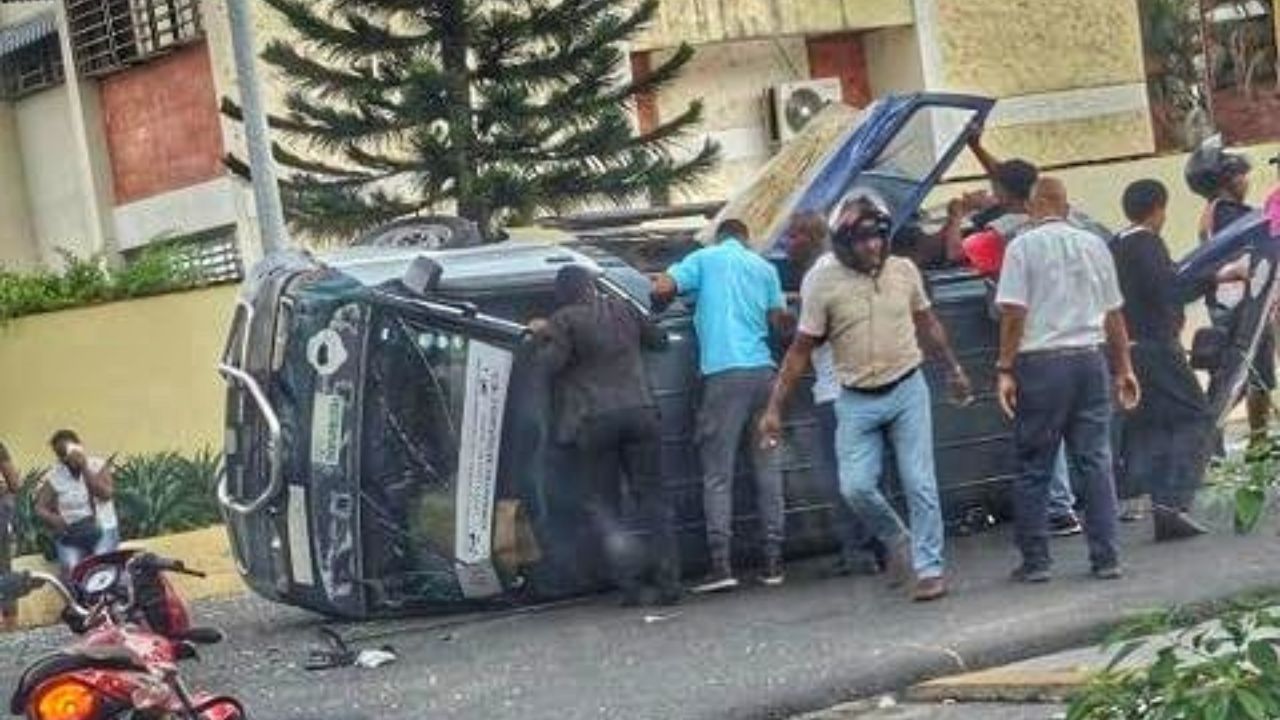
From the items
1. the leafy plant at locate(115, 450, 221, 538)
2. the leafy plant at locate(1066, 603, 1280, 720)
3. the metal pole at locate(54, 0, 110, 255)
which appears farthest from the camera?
the metal pole at locate(54, 0, 110, 255)

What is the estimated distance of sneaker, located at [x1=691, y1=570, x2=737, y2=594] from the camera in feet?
32.0

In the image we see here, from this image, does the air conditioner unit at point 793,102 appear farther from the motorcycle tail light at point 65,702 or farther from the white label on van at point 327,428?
the motorcycle tail light at point 65,702

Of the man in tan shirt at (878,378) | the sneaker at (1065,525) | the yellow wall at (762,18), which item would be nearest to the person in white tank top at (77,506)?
the sneaker at (1065,525)

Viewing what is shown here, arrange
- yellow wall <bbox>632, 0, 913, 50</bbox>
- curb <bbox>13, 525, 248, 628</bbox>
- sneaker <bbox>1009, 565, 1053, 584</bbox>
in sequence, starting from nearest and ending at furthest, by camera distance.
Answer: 1. sneaker <bbox>1009, 565, 1053, 584</bbox>
2. curb <bbox>13, 525, 248, 628</bbox>
3. yellow wall <bbox>632, 0, 913, 50</bbox>

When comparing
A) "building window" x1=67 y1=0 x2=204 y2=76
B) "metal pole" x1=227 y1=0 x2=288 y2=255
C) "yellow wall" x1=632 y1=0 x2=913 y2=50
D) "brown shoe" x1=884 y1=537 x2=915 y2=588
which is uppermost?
"building window" x1=67 y1=0 x2=204 y2=76

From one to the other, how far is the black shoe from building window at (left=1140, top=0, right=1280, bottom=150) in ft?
61.6

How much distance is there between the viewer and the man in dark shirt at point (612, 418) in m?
9.30

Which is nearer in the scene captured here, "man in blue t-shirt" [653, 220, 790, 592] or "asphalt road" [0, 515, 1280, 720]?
"asphalt road" [0, 515, 1280, 720]

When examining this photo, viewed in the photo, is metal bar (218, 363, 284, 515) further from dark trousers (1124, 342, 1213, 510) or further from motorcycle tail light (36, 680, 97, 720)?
motorcycle tail light (36, 680, 97, 720)

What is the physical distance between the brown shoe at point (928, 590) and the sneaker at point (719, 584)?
1.06m

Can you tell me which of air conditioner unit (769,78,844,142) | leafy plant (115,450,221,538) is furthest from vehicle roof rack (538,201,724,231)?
air conditioner unit (769,78,844,142)

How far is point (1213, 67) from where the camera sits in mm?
29062

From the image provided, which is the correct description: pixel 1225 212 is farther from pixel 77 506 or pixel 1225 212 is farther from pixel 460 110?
pixel 77 506

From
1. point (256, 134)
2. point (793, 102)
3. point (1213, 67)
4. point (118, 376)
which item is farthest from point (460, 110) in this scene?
point (1213, 67)
